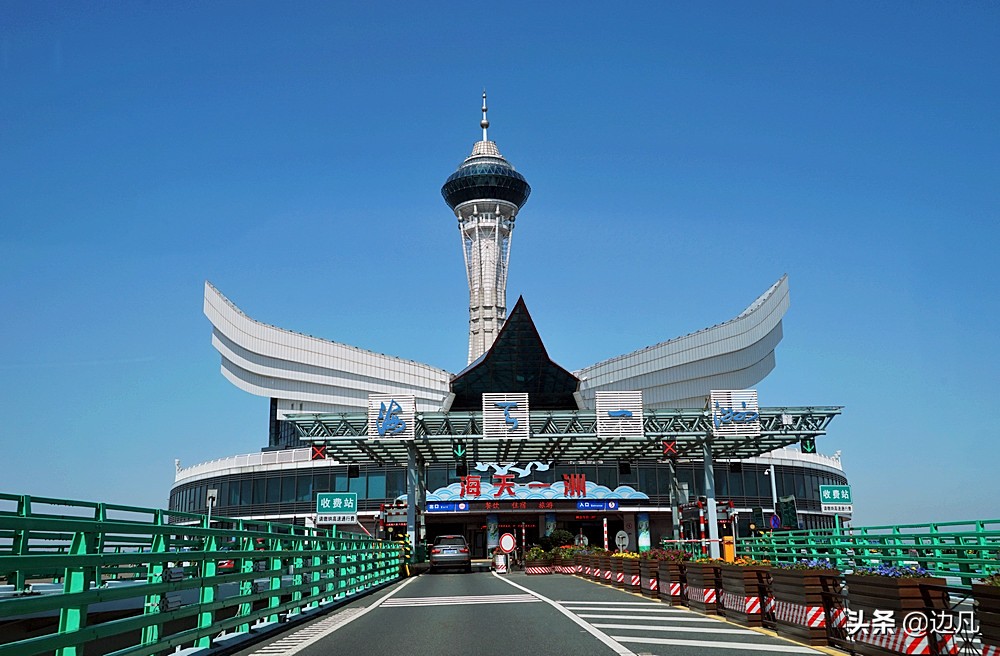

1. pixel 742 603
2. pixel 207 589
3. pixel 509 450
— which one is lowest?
pixel 742 603

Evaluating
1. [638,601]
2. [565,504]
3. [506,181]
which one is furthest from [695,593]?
[506,181]

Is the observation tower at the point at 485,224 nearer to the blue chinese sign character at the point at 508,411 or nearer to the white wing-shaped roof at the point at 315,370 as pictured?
the white wing-shaped roof at the point at 315,370

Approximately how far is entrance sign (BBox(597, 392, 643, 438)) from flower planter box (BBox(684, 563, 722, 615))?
2395 cm

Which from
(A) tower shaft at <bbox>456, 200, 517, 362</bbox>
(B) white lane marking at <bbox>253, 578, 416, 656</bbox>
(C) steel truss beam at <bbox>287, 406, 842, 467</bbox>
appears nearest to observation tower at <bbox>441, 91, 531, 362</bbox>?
(A) tower shaft at <bbox>456, 200, 517, 362</bbox>

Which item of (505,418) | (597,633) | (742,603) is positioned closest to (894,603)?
(597,633)

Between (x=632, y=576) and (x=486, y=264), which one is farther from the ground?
(x=486, y=264)

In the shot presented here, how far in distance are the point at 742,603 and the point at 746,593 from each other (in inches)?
9.0

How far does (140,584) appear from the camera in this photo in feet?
30.5

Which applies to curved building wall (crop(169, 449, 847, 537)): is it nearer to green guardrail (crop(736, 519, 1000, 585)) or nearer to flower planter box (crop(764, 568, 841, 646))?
green guardrail (crop(736, 519, 1000, 585))

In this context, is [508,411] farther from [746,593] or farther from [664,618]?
[746,593]

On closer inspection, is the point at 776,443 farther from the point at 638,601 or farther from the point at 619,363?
the point at 619,363

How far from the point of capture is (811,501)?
71.9m

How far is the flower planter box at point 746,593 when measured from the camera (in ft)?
46.5

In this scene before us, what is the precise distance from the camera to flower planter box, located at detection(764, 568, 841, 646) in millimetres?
11656
